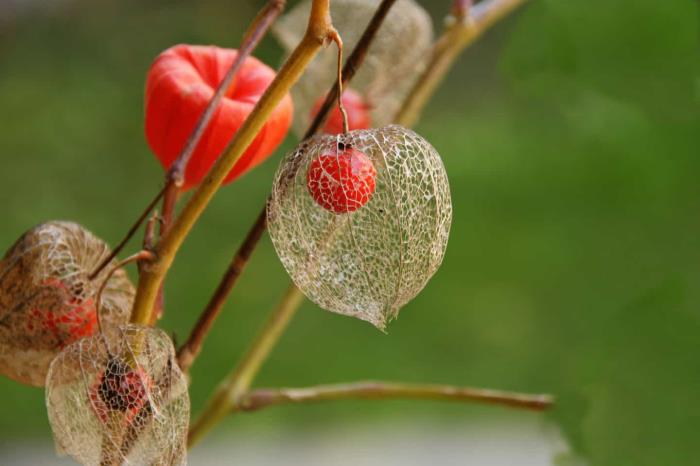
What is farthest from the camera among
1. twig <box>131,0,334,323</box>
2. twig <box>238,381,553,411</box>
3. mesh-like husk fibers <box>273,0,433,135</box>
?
mesh-like husk fibers <box>273,0,433,135</box>

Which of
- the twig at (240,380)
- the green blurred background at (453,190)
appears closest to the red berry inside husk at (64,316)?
the twig at (240,380)

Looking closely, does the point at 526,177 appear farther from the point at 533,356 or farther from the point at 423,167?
the point at 423,167

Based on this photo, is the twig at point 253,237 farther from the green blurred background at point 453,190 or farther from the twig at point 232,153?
the green blurred background at point 453,190

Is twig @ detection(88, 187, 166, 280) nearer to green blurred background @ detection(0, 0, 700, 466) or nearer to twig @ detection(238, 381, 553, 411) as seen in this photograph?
twig @ detection(238, 381, 553, 411)

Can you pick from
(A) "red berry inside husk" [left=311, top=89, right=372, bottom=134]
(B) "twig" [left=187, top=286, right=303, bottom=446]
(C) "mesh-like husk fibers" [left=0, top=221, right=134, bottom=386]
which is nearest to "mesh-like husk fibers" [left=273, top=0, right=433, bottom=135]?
(A) "red berry inside husk" [left=311, top=89, right=372, bottom=134]

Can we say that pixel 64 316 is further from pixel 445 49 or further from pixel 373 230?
pixel 445 49

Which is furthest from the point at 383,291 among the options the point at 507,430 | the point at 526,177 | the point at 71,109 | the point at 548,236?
the point at 71,109
